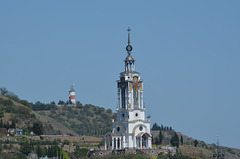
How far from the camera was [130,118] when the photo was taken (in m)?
103

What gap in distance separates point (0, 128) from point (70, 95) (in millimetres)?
80505

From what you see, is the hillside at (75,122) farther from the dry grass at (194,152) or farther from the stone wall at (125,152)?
the stone wall at (125,152)

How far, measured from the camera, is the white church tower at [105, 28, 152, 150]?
102062mm

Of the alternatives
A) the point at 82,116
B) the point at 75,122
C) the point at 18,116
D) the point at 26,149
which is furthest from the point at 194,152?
the point at 82,116

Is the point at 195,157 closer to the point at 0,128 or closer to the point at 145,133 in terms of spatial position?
the point at 145,133

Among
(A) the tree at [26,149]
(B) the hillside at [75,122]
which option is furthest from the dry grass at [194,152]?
(A) the tree at [26,149]

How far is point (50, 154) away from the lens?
313 feet

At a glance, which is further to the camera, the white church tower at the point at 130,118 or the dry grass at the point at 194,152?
the dry grass at the point at 194,152

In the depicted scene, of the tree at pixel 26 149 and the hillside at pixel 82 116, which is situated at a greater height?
the hillside at pixel 82 116

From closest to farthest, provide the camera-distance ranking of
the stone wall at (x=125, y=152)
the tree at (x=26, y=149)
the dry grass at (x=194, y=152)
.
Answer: the tree at (x=26, y=149), the stone wall at (x=125, y=152), the dry grass at (x=194, y=152)

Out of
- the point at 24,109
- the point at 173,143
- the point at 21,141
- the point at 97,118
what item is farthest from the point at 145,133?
the point at 97,118

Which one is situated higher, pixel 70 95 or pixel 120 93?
pixel 70 95

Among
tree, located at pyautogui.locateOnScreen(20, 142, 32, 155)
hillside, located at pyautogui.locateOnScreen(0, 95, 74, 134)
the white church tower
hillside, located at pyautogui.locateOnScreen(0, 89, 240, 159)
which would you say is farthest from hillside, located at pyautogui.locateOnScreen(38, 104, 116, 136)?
tree, located at pyautogui.locateOnScreen(20, 142, 32, 155)

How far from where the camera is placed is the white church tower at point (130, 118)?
102062mm
